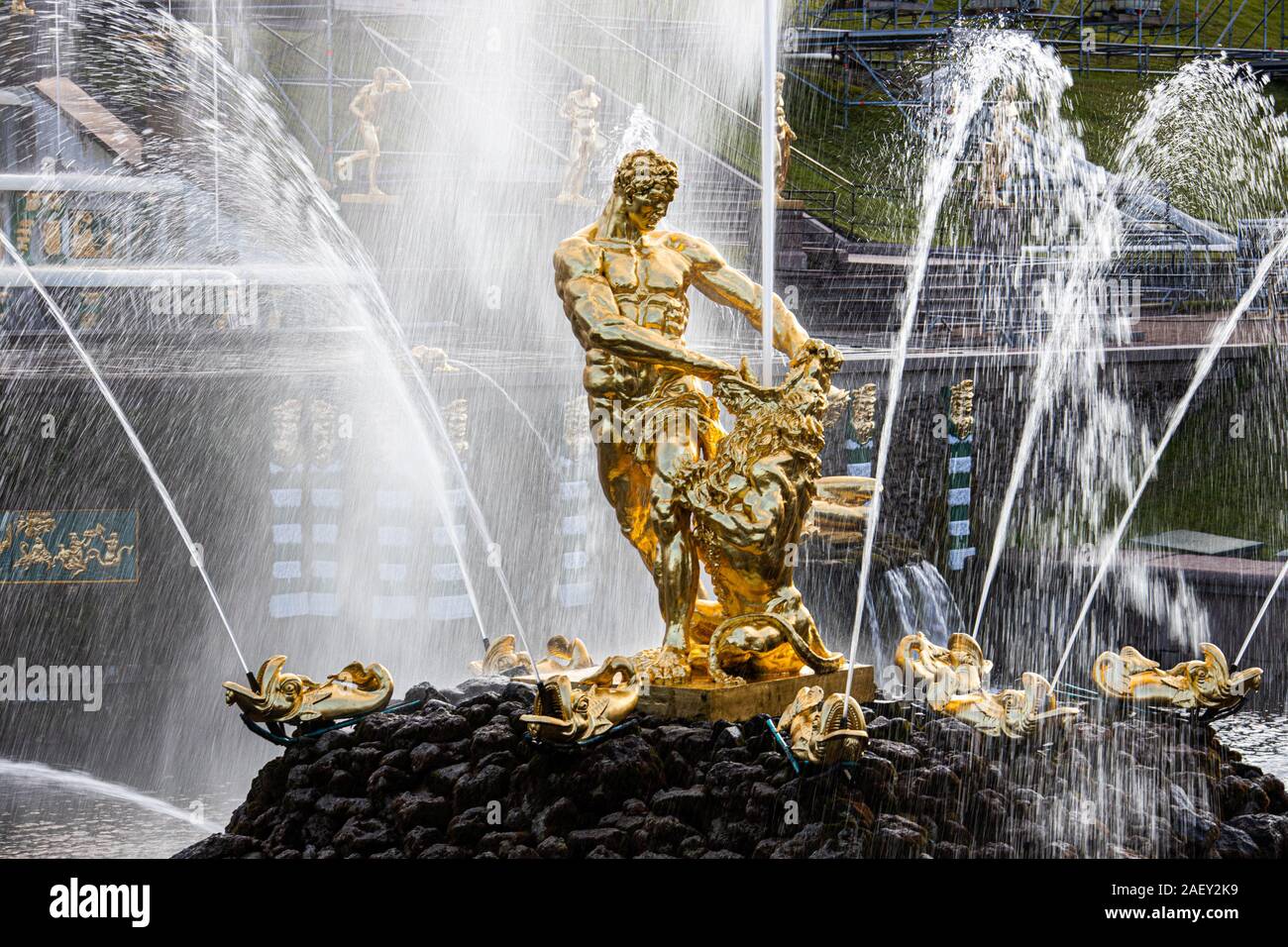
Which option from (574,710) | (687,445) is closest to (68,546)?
(687,445)

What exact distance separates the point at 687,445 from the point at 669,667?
824 mm

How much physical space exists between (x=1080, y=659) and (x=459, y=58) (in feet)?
38.1

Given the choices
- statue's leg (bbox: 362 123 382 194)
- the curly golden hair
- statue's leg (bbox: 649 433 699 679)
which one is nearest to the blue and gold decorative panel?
statue's leg (bbox: 649 433 699 679)

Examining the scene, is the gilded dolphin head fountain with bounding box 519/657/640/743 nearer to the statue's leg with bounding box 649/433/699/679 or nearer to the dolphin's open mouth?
the dolphin's open mouth

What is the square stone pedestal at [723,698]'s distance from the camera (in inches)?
239

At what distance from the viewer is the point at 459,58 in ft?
64.3

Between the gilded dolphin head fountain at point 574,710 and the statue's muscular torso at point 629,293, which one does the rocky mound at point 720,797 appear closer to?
the gilded dolphin head fountain at point 574,710

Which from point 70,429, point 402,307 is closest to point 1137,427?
point 402,307

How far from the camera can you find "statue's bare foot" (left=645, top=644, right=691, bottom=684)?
245 inches

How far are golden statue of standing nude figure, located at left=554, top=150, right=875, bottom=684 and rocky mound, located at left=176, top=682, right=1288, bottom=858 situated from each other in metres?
0.42

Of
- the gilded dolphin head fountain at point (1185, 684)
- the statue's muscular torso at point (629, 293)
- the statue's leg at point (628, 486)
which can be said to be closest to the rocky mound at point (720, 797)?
the gilded dolphin head fountain at point (1185, 684)

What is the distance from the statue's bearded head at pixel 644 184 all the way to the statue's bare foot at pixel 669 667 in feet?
5.29

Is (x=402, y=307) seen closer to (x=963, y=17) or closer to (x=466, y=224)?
(x=466, y=224)
